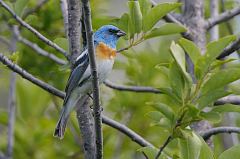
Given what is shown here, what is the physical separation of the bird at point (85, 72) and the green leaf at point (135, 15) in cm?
43

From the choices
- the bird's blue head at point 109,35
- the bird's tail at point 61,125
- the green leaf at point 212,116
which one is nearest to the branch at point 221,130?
the green leaf at point 212,116

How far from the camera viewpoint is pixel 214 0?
14.6 feet

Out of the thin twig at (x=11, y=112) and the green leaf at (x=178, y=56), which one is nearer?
the green leaf at (x=178, y=56)

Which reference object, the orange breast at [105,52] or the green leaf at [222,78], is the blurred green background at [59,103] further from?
the green leaf at [222,78]

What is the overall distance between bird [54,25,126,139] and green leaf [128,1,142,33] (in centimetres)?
43

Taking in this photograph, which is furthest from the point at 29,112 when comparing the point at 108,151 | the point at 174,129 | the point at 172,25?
the point at 174,129

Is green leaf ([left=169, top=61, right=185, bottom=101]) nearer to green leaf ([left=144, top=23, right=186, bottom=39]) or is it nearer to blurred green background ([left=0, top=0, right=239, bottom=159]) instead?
green leaf ([left=144, top=23, right=186, bottom=39])

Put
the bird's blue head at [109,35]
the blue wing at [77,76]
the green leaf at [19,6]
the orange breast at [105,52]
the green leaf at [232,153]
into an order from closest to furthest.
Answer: the green leaf at [232,153], the green leaf at [19,6], the blue wing at [77,76], the orange breast at [105,52], the bird's blue head at [109,35]

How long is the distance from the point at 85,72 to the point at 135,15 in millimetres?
962

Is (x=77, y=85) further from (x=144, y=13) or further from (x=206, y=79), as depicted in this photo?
(x=206, y=79)

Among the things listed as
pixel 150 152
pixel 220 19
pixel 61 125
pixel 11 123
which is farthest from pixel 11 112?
pixel 150 152

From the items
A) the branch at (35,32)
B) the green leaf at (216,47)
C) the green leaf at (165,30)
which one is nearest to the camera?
the green leaf at (216,47)

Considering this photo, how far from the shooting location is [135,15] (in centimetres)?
302

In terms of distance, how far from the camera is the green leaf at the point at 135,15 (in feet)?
9.87
